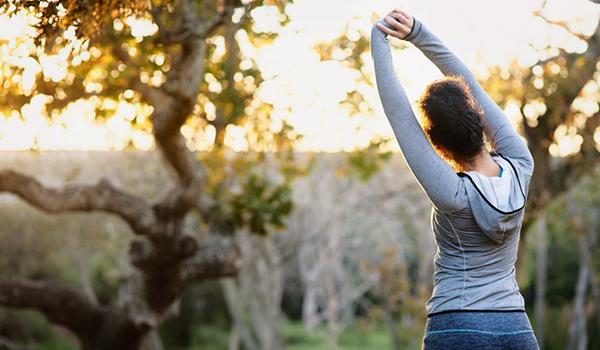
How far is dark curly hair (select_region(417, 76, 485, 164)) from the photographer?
4.44 feet

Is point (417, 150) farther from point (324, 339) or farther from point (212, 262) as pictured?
point (324, 339)

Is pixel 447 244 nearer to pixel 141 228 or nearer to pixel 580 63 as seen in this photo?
pixel 141 228

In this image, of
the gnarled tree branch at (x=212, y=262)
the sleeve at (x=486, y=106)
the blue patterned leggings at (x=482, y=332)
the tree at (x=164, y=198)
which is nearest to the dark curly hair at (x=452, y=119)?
the sleeve at (x=486, y=106)

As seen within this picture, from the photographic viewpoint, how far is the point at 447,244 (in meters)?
1.38

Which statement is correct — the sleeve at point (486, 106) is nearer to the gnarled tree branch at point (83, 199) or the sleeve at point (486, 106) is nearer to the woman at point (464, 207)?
the woman at point (464, 207)

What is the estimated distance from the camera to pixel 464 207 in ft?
4.27

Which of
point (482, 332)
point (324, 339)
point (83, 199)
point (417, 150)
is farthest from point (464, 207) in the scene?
point (324, 339)

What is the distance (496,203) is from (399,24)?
582 millimetres

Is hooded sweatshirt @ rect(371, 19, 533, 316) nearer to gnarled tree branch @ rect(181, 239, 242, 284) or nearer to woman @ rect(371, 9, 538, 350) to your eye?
woman @ rect(371, 9, 538, 350)

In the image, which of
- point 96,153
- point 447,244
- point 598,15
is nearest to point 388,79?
point 447,244

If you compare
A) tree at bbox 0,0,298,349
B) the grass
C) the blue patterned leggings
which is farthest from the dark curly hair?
the grass

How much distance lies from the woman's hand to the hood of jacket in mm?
453

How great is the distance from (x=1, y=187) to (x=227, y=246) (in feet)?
7.31

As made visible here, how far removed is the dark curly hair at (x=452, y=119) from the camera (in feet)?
4.44
